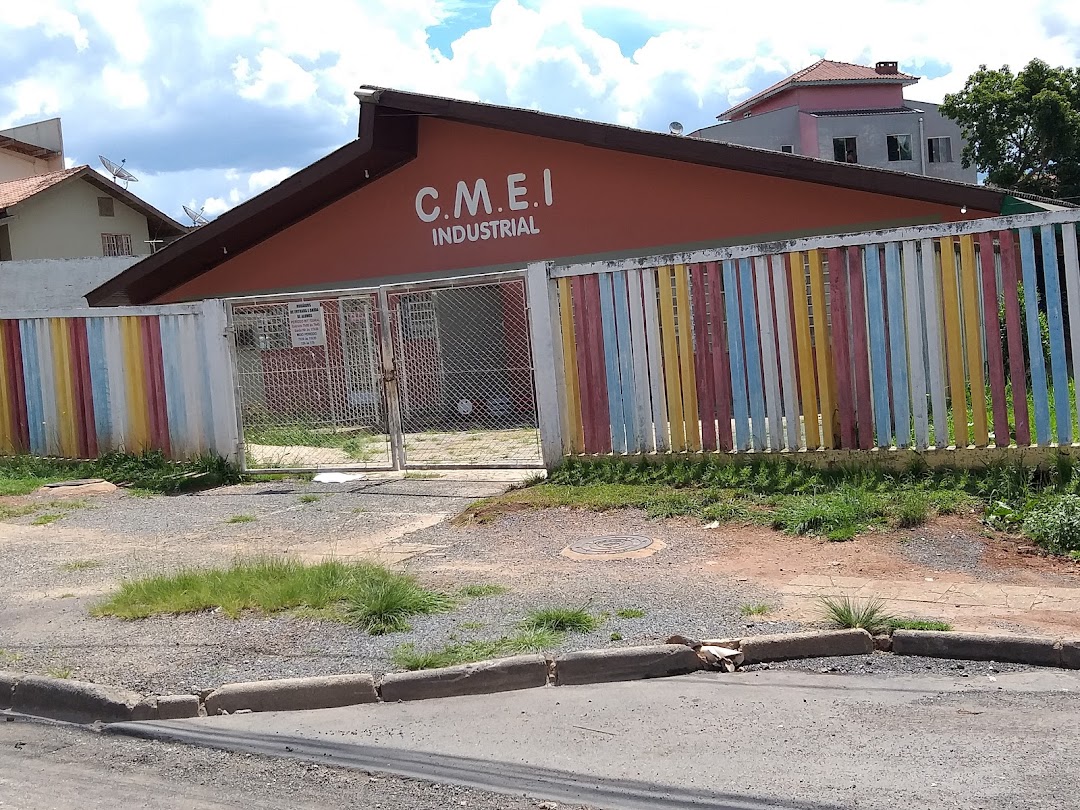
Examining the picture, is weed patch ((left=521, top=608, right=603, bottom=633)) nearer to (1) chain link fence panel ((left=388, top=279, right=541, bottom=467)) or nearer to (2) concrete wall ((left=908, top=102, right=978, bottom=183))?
(1) chain link fence panel ((left=388, top=279, right=541, bottom=467))

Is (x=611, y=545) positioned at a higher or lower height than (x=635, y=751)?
higher

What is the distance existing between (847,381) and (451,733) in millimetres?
5668

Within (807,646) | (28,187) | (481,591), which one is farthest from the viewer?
(28,187)

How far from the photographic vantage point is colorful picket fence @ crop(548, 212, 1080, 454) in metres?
8.46

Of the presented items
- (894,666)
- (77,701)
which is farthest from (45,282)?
(894,666)

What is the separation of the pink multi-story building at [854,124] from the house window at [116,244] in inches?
961

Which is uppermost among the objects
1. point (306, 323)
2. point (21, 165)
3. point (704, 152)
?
point (21, 165)

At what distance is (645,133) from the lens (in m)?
14.1

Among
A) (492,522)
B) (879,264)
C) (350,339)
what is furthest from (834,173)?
(492,522)

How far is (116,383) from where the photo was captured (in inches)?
492

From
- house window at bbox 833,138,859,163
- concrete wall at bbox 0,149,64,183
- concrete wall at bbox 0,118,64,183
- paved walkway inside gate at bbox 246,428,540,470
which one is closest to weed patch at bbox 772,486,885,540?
paved walkway inside gate at bbox 246,428,540,470

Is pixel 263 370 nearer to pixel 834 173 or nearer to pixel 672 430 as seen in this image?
pixel 672 430

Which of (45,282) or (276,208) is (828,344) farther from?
(45,282)

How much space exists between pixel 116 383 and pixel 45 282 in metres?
15.7
